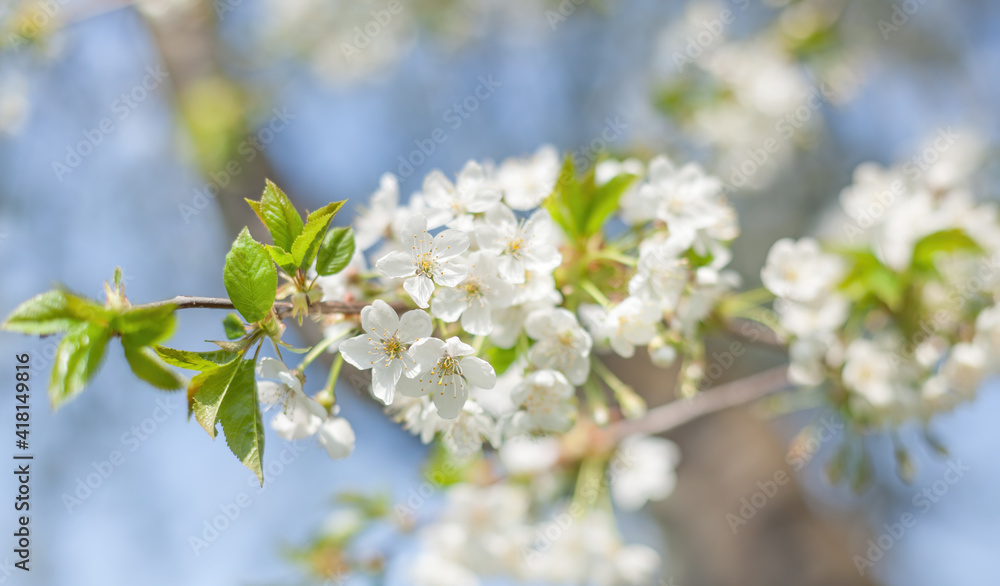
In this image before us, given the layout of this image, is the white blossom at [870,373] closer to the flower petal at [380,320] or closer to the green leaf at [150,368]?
the flower petal at [380,320]

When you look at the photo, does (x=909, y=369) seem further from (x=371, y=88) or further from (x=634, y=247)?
(x=371, y=88)

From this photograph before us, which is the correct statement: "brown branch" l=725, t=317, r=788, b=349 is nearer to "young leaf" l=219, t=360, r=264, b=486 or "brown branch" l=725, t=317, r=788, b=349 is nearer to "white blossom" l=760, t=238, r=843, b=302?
"white blossom" l=760, t=238, r=843, b=302

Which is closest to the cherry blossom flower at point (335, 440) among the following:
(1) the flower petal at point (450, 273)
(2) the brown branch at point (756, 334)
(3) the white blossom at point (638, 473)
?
(1) the flower petal at point (450, 273)

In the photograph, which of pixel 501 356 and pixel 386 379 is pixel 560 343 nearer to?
pixel 501 356

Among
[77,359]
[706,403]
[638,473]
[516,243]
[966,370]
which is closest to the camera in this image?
[77,359]

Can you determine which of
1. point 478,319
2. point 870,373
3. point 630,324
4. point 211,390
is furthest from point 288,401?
point 870,373
